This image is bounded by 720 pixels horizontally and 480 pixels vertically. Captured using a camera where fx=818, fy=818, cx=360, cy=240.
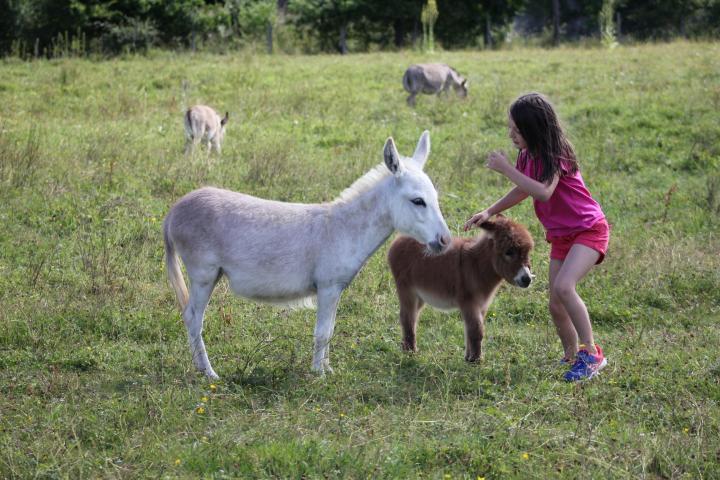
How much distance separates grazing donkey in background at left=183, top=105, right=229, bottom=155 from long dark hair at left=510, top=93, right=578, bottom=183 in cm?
725

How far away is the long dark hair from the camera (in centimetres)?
539

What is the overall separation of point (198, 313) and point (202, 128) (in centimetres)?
719

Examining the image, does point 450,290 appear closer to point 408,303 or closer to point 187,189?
point 408,303

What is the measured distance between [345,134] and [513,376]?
7.92 meters

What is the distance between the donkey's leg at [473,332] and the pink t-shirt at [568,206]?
837mm

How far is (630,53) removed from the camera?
22.2 m

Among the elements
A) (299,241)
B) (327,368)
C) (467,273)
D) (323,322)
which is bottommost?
(327,368)

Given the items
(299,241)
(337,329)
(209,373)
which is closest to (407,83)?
(337,329)

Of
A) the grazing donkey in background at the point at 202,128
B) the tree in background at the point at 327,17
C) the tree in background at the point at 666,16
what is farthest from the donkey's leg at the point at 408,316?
the tree in background at the point at 666,16

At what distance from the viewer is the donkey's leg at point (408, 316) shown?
6.20 metres

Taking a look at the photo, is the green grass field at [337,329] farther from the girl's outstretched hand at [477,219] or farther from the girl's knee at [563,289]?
the girl's outstretched hand at [477,219]

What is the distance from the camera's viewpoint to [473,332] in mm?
5910

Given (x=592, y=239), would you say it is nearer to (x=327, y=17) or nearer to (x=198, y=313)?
(x=198, y=313)

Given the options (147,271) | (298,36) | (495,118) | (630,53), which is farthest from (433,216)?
(298,36)
